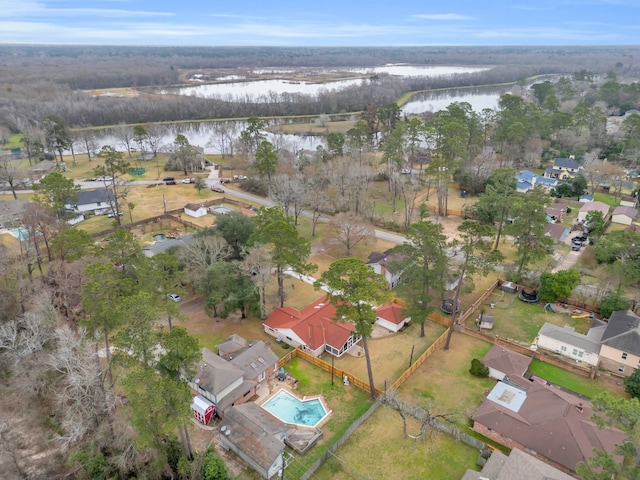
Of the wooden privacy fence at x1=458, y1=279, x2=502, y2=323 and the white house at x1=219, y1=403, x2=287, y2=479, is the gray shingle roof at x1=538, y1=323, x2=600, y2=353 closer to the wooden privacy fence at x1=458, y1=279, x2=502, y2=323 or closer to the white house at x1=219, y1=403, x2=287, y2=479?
the wooden privacy fence at x1=458, y1=279, x2=502, y2=323

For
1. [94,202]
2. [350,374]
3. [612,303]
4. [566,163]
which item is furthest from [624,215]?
[94,202]

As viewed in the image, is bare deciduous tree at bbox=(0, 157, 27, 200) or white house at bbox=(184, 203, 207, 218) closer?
white house at bbox=(184, 203, 207, 218)

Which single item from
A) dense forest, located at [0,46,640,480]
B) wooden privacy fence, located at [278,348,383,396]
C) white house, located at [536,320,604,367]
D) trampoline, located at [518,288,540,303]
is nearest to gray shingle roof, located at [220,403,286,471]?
dense forest, located at [0,46,640,480]

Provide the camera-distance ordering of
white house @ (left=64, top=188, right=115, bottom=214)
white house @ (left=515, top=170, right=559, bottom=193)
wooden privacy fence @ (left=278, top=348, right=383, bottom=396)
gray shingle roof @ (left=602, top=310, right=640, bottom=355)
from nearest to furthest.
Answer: wooden privacy fence @ (left=278, top=348, right=383, bottom=396) → gray shingle roof @ (left=602, top=310, right=640, bottom=355) → white house @ (left=64, top=188, right=115, bottom=214) → white house @ (left=515, top=170, right=559, bottom=193)

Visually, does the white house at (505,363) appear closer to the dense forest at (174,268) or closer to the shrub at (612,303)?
the dense forest at (174,268)

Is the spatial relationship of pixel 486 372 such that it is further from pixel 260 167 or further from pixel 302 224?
pixel 260 167

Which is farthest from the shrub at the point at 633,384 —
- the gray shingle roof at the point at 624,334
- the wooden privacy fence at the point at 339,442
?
the wooden privacy fence at the point at 339,442

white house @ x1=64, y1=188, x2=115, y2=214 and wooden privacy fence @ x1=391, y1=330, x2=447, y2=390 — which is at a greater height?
white house @ x1=64, y1=188, x2=115, y2=214

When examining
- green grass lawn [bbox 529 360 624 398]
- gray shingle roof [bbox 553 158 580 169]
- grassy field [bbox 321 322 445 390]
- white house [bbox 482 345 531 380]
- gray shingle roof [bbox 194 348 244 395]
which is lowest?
grassy field [bbox 321 322 445 390]
